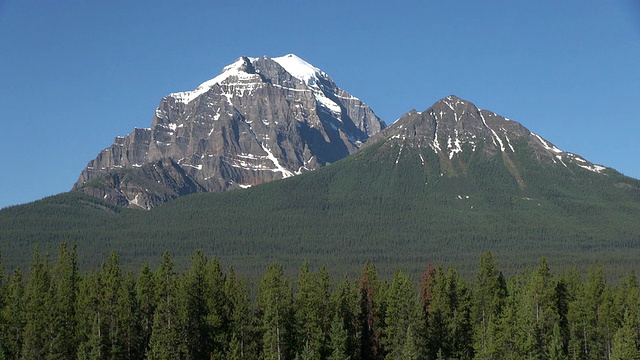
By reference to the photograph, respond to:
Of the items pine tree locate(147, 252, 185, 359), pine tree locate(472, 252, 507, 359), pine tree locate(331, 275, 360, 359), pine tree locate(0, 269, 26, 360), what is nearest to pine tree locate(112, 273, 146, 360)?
pine tree locate(147, 252, 185, 359)

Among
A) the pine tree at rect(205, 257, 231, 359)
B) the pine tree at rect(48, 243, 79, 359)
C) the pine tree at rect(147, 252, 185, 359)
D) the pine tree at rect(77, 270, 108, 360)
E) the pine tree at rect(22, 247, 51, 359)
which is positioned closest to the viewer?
the pine tree at rect(147, 252, 185, 359)

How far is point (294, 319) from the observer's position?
115 metres

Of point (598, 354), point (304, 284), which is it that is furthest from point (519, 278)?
point (304, 284)

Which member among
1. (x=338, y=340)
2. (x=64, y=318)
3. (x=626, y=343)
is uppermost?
(x=64, y=318)

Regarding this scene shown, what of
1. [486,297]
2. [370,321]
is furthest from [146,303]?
[486,297]

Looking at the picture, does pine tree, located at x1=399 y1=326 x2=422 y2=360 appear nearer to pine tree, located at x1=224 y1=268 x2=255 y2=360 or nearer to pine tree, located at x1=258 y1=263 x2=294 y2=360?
pine tree, located at x1=258 y1=263 x2=294 y2=360

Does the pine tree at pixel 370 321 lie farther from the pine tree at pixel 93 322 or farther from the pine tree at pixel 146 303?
the pine tree at pixel 93 322

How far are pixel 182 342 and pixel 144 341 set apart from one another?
6.08 meters

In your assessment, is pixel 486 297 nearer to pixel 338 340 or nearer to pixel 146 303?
pixel 338 340

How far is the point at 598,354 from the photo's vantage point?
417 feet

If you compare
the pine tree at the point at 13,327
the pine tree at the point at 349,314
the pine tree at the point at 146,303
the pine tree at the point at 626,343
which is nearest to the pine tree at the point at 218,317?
the pine tree at the point at 146,303

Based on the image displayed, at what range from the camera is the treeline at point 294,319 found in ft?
359

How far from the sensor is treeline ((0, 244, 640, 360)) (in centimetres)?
10931

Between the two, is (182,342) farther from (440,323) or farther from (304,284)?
(440,323)
